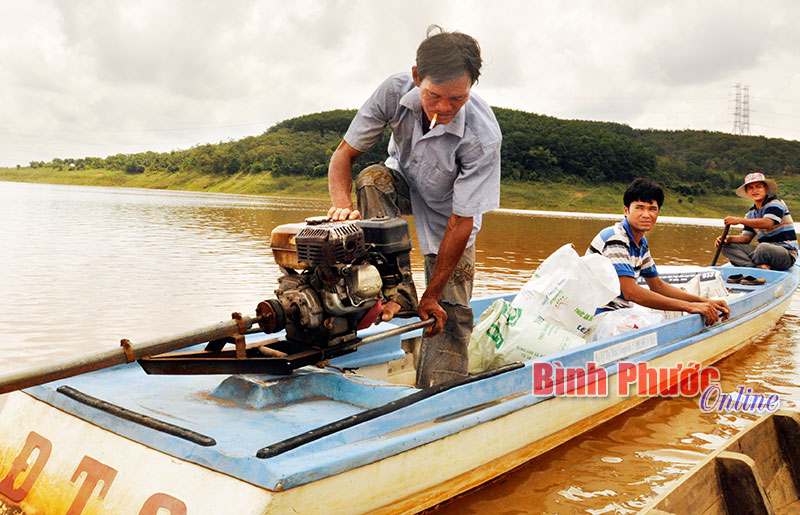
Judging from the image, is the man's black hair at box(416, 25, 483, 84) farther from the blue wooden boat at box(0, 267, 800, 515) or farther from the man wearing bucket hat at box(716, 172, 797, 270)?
the man wearing bucket hat at box(716, 172, 797, 270)

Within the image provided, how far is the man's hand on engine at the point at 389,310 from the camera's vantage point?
2.95m

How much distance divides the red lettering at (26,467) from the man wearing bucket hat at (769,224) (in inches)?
320

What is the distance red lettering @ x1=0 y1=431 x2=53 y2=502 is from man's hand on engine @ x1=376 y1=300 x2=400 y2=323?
4.88 ft

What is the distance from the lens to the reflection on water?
3613 mm

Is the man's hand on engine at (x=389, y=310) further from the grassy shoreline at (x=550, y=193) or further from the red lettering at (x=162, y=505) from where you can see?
the grassy shoreline at (x=550, y=193)

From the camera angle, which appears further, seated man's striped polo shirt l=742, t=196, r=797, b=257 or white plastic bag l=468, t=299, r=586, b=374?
seated man's striped polo shirt l=742, t=196, r=797, b=257

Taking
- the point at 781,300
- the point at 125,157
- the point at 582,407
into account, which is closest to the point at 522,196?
the point at 781,300

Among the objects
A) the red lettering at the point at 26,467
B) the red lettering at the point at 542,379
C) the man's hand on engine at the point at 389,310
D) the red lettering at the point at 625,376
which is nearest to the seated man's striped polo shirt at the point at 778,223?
the red lettering at the point at 625,376

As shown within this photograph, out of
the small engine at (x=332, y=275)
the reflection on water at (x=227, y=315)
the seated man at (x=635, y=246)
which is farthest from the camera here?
the seated man at (x=635, y=246)

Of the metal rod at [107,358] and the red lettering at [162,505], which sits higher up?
the metal rod at [107,358]

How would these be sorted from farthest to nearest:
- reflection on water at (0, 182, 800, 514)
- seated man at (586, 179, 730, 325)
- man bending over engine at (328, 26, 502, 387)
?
1. seated man at (586, 179, 730, 325)
2. reflection on water at (0, 182, 800, 514)
3. man bending over engine at (328, 26, 502, 387)

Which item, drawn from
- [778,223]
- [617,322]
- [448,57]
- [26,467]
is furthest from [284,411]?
[778,223]

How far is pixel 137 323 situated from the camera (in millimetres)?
6844

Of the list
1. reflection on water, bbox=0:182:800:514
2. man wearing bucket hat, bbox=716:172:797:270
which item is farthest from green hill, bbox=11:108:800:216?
man wearing bucket hat, bbox=716:172:797:270
